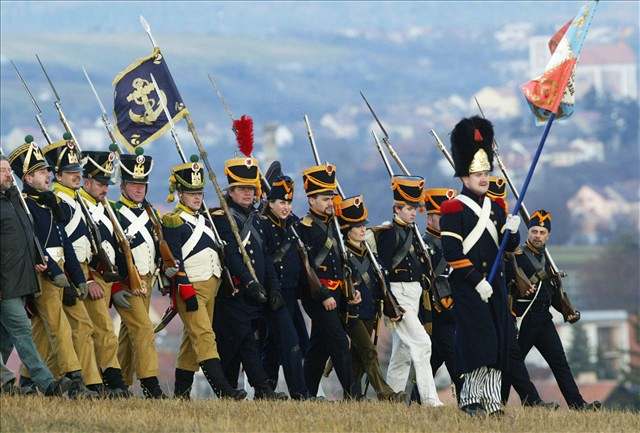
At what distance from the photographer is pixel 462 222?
1582 cm

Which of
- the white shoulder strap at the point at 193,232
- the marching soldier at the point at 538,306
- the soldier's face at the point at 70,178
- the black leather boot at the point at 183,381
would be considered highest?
the soldier's face at the point at 70,178

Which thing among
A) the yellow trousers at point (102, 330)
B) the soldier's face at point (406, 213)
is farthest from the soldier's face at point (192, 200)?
the soldier's face at point (406, 213)

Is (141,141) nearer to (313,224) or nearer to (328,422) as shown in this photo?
(313,224)

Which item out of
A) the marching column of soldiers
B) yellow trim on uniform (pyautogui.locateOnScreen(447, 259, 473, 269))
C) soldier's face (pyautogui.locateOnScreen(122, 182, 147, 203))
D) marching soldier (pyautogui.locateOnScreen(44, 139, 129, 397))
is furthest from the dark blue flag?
yellow trim on uniform (pyautogui.locateOnScreen(447, 259, 473, 269))

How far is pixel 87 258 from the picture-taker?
1652cm

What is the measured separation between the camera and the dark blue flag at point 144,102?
1816cm

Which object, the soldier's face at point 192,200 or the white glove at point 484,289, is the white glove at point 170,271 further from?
the white glove at point 484,289

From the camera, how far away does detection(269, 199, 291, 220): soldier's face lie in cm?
1775

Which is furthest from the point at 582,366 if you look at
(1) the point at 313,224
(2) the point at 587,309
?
(1) the point at 313,224

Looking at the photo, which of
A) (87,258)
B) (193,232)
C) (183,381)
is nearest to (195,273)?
(193,232)

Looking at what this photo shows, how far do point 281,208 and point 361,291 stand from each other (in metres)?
1.01

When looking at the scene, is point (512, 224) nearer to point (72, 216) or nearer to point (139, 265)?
point (139, 265)

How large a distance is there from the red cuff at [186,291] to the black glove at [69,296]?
0.99 m

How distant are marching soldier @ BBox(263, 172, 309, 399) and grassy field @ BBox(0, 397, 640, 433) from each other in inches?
34.7
